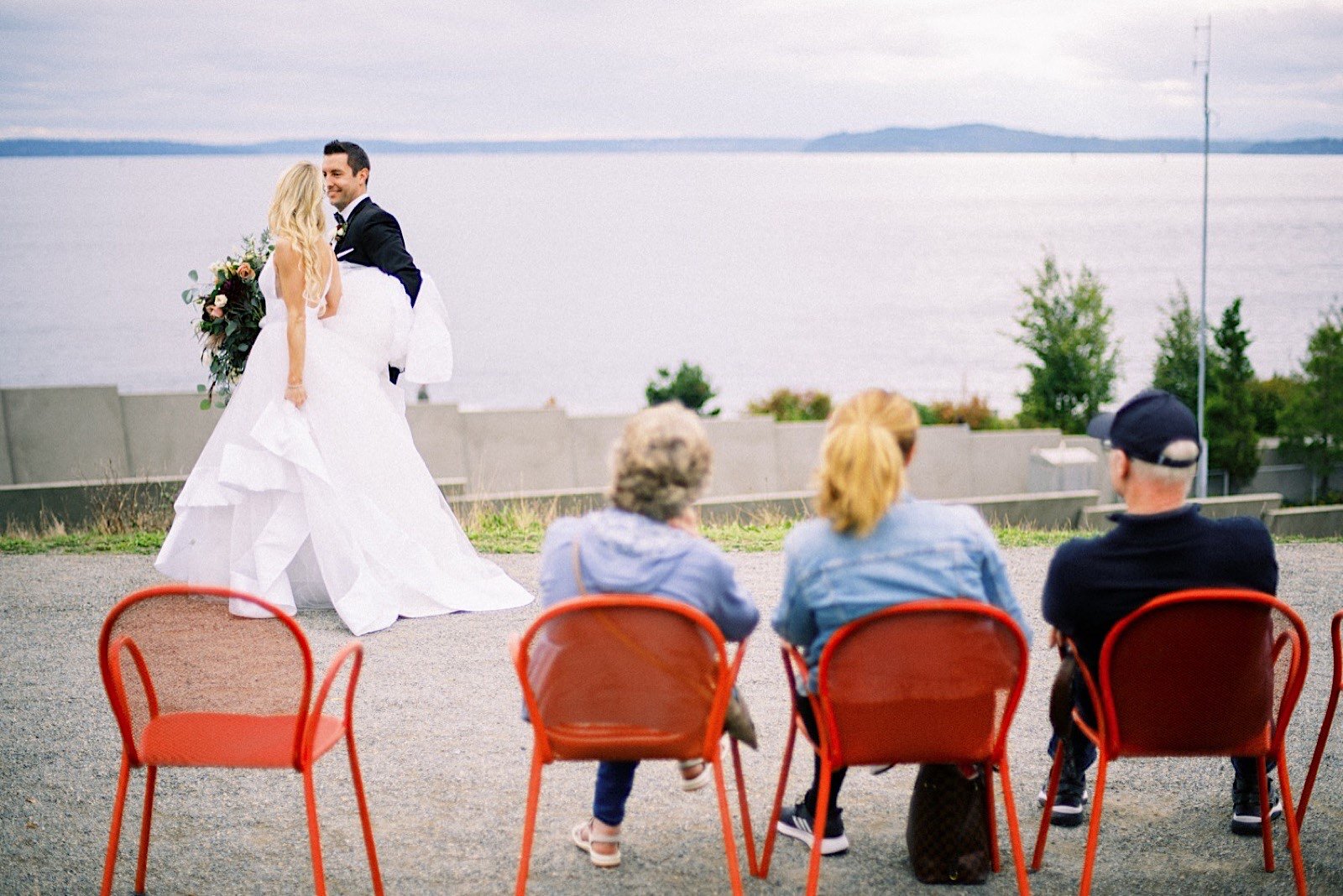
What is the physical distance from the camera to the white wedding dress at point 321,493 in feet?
20.0

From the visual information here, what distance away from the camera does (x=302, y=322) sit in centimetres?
610

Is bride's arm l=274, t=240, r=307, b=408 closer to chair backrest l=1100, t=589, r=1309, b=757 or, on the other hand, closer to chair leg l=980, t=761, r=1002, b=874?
chair leg l=980, t=761, r=1002, b=874

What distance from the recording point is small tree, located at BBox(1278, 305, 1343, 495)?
42.2 m

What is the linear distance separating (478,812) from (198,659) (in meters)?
1.28

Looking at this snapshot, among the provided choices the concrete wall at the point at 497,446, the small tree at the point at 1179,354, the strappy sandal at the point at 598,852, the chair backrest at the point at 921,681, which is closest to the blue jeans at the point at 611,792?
the strappy sandal at the point at 598,852

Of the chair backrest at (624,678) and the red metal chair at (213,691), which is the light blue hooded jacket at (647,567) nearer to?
the chair backrest at (624,678)

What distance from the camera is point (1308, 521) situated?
19562mm

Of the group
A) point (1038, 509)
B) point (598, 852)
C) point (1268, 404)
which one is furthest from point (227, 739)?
point (1268, 404)

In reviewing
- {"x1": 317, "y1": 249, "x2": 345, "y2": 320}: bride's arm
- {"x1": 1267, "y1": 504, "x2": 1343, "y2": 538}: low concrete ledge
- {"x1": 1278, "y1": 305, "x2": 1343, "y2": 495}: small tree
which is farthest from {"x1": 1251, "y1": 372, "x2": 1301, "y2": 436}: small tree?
{"x1": 317, "y1": 249, "x2": 345, "y2": 320}: bride's arm

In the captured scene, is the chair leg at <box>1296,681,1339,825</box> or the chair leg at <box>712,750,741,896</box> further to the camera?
the chair leg at <box>1296,681,1339,825</box>

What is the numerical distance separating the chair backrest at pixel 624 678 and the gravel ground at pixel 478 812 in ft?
2.18

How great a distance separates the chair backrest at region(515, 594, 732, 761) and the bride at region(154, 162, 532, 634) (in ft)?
10.4

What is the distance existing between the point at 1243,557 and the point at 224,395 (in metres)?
6.39

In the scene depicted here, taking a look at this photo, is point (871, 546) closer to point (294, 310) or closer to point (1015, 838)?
point (1015, 838)
